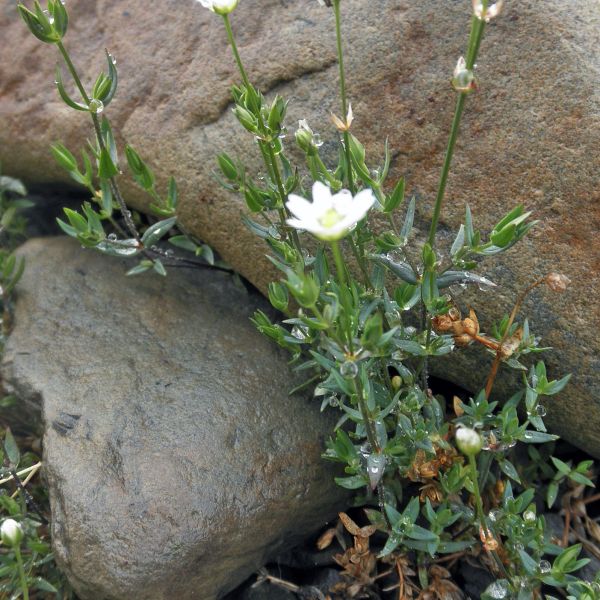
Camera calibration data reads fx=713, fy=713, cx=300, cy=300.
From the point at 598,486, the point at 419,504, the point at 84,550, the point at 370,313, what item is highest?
the point at 370,313

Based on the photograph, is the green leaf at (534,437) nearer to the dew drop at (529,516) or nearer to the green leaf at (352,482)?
the dew drop at (529,516)

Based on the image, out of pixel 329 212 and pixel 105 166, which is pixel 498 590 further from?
pixel 105 166

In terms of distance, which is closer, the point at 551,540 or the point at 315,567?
the point at 551,540

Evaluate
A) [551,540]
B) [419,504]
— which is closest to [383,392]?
[419,504]

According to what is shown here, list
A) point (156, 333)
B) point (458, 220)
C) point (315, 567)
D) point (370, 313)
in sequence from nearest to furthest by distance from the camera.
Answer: point (370, 313) → point (458, 220) → point (315, 567) → point (156, 333)

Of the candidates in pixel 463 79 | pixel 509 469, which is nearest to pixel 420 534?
pixel 509 469

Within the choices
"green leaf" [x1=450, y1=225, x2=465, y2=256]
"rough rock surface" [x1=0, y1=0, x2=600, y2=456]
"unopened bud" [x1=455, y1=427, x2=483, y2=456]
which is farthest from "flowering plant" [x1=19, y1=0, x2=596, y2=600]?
"unopened bud" [x1=455, y1=427, x2=483, y2=456]

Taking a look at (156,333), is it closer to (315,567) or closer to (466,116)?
(315,567)
